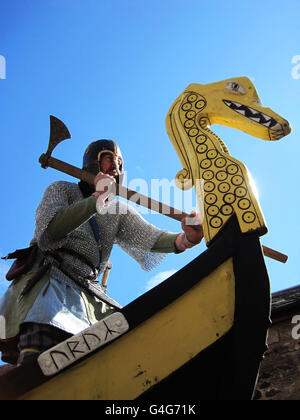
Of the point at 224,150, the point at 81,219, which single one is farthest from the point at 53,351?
the point at 224,150

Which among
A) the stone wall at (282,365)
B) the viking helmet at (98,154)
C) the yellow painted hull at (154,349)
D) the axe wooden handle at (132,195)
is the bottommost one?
the stone wall at (282,365)

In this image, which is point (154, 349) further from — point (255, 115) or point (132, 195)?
point (132, 195)

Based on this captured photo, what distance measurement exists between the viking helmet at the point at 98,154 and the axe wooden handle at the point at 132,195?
7 centimetres

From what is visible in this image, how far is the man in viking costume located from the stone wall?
2.00m

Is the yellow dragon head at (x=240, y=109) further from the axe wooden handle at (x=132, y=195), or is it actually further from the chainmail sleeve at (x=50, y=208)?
the chainmail sleeve at (x=50, y=208)

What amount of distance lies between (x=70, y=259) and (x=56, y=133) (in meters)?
1.00

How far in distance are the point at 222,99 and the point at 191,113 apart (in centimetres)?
18

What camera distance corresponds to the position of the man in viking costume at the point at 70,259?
2221 mm

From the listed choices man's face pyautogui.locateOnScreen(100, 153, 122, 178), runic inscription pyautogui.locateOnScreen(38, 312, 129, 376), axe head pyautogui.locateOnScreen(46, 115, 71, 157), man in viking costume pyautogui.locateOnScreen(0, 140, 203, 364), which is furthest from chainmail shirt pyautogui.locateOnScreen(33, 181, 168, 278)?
runic inscription pyautogui.locateOnScreen(38, 312, 129, 376)

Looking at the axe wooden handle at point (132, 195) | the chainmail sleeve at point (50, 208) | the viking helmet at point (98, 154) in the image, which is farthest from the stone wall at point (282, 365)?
the chainmail sleeve at point (50, 208)

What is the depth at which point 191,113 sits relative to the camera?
2600 millimetres

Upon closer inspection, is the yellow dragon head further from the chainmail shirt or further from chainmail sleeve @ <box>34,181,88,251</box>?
chainmail sleeve @ <box>34,181,88,251</box>

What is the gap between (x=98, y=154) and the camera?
10.1 feet
